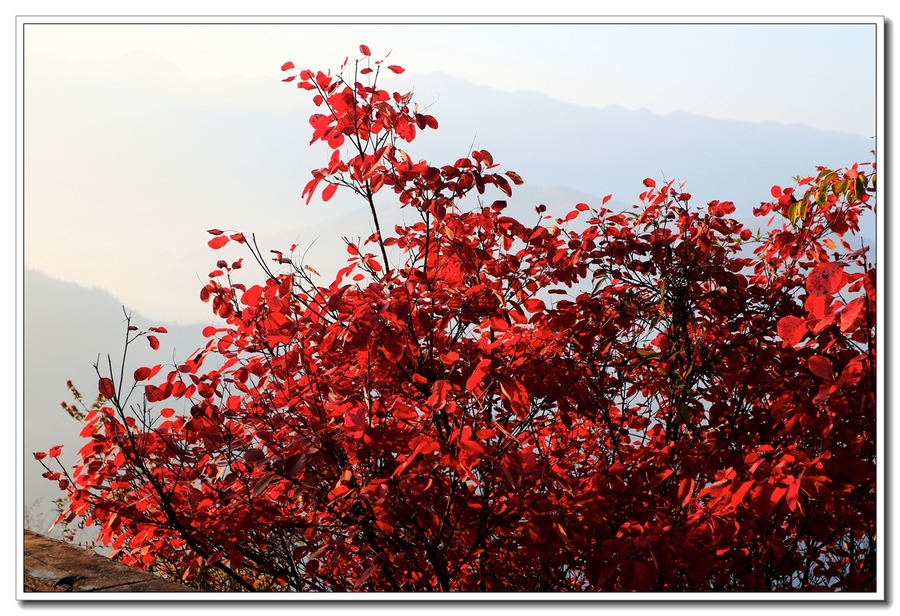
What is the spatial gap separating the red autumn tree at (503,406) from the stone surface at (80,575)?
0.10 m

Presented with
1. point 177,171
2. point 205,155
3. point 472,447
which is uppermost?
point 205,155

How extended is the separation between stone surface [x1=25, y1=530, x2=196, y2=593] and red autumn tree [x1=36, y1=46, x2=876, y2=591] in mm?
101

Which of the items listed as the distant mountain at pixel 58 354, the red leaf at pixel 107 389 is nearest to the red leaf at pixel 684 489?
the red leaf at pixel 107 389

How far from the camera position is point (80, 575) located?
2082 millimetres

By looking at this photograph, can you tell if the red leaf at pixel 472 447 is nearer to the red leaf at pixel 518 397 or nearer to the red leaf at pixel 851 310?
the red leaf at pixel 518 397

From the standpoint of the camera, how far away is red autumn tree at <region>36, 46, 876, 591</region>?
6.20 feet

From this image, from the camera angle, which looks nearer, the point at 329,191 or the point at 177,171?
the point at 329,191

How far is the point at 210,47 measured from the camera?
9.28ft

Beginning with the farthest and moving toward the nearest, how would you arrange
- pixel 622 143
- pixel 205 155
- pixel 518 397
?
pixel 622 143
pixel 205 155
pixel 518 397

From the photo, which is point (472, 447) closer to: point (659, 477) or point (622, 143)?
point (659, 477)

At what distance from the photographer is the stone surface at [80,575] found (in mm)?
2043

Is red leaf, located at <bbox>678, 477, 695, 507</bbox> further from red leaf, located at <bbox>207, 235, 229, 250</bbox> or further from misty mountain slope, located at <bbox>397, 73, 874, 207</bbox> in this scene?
misty mountain slope, located at <bbox>397, 73, 874, 207</bbox>

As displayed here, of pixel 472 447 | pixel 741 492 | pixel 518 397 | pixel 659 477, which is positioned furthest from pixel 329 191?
pixel 741 492

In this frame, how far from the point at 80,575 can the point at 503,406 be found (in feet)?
4.14
